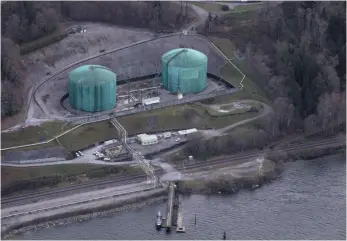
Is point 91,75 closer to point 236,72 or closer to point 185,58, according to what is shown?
point 185,58

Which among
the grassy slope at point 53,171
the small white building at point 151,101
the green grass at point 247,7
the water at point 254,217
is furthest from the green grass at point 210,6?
the grassy slope at point 53,171

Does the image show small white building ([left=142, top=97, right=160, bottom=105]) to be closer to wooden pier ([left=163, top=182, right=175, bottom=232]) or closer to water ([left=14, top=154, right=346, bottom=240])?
wooden pier ([left=163, top=182, right=175, bottom=232])

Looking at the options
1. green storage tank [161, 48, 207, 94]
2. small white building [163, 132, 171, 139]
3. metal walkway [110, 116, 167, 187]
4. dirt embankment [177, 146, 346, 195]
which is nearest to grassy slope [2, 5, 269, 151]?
metal walkway [110, 116, 167, 187]

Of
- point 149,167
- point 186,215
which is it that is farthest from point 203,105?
point 186,215

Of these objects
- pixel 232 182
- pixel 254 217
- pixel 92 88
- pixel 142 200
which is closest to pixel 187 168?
pixel 232 182

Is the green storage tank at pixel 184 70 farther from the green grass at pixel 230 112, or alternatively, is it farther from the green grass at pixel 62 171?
the green grass at pixel 62 171
